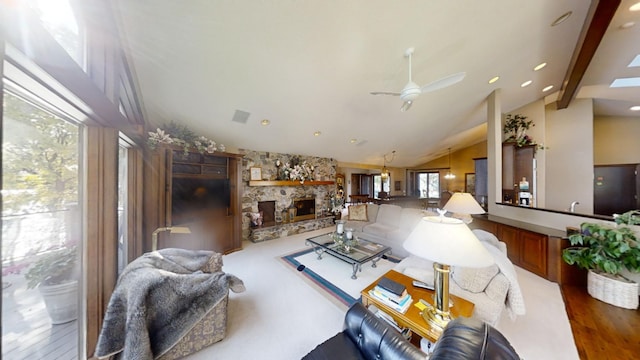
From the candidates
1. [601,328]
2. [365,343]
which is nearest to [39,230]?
[365,343]

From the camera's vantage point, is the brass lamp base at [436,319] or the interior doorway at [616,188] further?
the interior doorway at [616,188]

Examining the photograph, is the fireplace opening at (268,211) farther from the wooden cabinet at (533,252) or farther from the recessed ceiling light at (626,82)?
the recessed ceiling light at (626,82)

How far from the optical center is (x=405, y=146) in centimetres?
650

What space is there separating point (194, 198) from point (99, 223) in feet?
7.08

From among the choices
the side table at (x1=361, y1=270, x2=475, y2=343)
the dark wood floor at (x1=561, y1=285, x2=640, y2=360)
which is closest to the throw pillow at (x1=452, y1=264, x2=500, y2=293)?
the side table at (x1=361, y1=270, x2=475, y2=343)

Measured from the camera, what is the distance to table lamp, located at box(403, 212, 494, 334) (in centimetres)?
117

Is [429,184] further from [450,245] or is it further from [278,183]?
[450,245]

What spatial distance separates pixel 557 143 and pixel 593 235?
3.59m

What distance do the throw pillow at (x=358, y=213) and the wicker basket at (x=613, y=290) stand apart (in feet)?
11.0

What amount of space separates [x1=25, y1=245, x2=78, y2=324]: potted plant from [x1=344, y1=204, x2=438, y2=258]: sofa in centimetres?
399

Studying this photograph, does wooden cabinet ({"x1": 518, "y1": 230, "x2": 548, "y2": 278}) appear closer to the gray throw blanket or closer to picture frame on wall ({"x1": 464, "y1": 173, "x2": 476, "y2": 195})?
the gray throw blanket

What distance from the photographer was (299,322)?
6.74 feet

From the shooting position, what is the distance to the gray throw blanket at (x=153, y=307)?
1.40 metres

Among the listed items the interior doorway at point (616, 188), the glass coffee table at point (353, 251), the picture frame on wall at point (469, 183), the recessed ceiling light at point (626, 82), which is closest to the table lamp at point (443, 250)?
the glass coffee table at point (353, 251)
